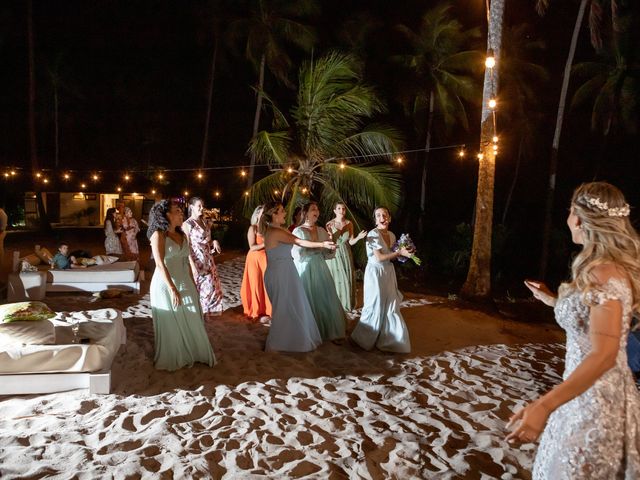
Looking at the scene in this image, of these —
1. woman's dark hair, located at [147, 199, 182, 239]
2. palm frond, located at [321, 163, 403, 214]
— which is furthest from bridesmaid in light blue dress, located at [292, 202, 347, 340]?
palm frond, located at [321, 163, 403, 214]

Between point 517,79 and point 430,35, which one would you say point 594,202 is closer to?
point 430,35

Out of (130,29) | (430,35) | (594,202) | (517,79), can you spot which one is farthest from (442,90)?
(594,202)

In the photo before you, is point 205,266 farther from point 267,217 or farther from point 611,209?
point 611,209

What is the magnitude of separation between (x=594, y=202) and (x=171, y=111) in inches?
1260

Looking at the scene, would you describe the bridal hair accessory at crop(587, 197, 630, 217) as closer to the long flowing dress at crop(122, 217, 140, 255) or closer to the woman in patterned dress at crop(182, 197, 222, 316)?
the woman in patterned dress at crop(182, 197, 222, 316)

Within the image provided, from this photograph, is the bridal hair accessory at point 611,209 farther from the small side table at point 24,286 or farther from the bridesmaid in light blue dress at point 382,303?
the small side table at point 24,286

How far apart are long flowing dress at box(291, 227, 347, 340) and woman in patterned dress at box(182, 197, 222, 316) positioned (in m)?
1.71

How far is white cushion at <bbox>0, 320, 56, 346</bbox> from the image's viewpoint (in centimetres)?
453

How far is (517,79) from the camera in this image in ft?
87.0

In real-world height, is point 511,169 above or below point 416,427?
above

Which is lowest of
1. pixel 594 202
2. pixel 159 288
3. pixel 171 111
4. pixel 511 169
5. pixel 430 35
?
pixel 159 288

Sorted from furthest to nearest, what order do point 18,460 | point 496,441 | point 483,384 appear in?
point 483,384, point 496,441, point 18,460

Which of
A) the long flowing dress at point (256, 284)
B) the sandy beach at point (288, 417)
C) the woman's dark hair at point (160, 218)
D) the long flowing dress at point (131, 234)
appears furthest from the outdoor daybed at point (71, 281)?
the woman's dark hair at point (160, 218)

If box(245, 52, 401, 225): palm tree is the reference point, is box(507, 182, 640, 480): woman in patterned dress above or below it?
below
